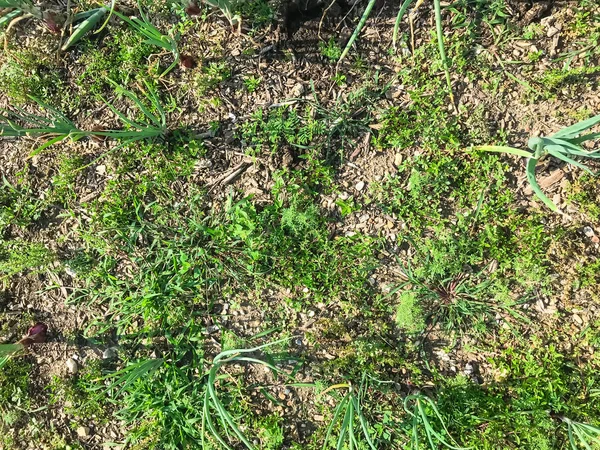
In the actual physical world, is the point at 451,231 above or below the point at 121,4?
below

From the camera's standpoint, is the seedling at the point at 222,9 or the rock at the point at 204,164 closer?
the seedling at the point at 222,9

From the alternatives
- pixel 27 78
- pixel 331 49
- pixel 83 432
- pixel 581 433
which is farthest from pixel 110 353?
pixel 581 433

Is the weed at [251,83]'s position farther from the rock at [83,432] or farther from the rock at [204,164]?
the rock at [83,432]

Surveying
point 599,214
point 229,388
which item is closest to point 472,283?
point 599,214

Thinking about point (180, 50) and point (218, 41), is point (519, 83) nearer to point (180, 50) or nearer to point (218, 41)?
point (218, 41)

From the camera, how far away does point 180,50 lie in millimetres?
2449

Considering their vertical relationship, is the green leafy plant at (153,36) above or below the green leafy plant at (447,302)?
above

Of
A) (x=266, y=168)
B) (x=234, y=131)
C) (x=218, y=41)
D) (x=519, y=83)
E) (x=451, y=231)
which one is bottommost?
(x=451, y=231)

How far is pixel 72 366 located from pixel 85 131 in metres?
1.38

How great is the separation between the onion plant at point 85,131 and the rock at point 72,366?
1.23 metres

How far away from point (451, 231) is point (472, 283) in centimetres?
31

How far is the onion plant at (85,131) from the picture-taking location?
6.84ft

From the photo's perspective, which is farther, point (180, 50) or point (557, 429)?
point (180, 50)

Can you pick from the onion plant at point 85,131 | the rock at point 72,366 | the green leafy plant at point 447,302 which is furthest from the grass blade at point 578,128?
the rock at point 72,366
